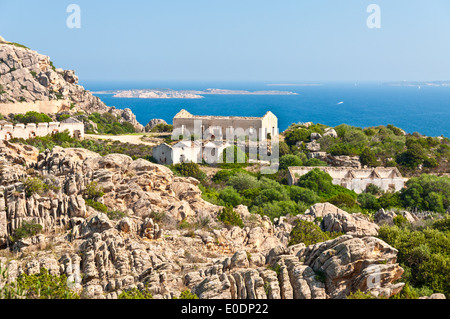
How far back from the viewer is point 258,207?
29625 mm

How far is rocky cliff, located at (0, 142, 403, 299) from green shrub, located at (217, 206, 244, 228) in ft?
1.27

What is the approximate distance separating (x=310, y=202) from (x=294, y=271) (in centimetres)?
1859

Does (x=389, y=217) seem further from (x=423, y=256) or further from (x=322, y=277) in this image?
(x=322, y=277)

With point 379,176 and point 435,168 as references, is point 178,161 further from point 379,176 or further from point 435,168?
point 435,168

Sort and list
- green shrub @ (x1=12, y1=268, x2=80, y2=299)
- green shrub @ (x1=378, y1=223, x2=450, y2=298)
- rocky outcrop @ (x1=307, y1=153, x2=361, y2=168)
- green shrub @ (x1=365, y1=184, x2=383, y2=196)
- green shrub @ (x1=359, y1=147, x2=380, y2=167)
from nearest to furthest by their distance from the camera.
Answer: green shrub @ (x1=12, y1=268, x2=80, y2=299), green shrub @ (x1=378, y1=223, x2=450, y2=298), green shrub @ (x1=365, y1=184, x2=383, y2=196), rocky outcrop @ (x1=307, y1=153, x2=361, y2=168), green shrub @ (x1=359, y1=147, x2=380, y2=167)

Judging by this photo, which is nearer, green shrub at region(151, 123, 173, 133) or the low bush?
the low bush

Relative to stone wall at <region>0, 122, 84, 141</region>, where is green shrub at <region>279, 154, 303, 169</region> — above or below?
below

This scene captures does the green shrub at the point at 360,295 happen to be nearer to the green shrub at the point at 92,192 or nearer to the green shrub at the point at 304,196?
the green shrub at the point at 92,192

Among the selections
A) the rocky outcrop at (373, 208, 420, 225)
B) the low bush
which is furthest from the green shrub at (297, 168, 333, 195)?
the low bush

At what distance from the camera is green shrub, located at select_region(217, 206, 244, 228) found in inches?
912

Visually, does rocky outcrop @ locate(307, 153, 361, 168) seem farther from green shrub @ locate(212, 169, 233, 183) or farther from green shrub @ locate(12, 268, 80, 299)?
green shrub @ locate(12, 268, 80, 299)

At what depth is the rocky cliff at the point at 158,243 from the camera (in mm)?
14656

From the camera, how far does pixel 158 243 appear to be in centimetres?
1950
